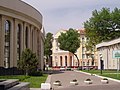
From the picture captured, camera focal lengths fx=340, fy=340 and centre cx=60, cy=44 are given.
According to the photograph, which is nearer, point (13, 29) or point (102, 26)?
point (13, 29)

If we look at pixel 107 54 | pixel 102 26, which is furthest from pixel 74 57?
pixel 107 54

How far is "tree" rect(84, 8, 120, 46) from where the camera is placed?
84.2 meters

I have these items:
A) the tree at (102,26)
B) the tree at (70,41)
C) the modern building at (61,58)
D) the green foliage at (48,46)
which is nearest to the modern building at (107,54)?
the tree at (102,26)

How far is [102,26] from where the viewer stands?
8488 cm

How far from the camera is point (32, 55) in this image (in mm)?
43875

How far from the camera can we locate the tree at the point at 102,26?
84.2m

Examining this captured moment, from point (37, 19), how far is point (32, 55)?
17254mm

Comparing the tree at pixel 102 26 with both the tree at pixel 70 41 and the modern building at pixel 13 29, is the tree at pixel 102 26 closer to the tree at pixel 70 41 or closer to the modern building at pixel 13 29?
the tree at pixel 70 41

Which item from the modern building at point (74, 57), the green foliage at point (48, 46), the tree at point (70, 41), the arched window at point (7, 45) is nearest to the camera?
the arched window at point (7, 45)

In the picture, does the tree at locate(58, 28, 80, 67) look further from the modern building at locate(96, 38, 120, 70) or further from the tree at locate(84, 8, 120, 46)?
the modern building at locate(96, 38, 120, 70)

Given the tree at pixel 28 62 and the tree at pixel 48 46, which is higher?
the tree at pixel 48 46

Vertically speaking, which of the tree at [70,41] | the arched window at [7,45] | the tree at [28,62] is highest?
the tree at [70,41]

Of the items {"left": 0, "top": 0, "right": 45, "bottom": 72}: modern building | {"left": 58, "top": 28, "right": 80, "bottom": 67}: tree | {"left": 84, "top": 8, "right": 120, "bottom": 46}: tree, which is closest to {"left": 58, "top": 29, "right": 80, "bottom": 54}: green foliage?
{"left": 58, "top": 28, "right": 80, "bottom": 67}: tree

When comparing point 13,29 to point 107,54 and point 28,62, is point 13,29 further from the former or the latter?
point 107,54
